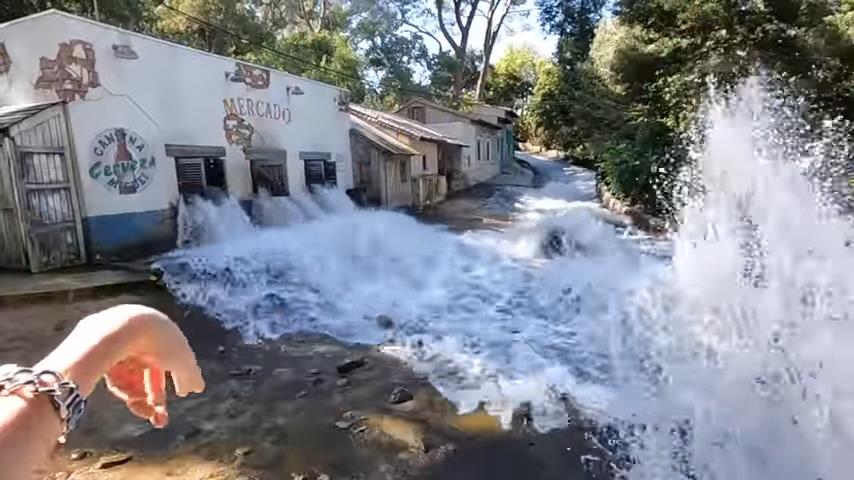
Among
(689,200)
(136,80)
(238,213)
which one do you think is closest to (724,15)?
(689,200)

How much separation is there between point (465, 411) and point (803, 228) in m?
7.13

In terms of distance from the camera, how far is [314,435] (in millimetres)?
4996

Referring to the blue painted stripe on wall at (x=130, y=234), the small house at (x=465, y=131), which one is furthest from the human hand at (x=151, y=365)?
the small house at (x=465, y=131)

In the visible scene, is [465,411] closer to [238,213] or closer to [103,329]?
[103,329]

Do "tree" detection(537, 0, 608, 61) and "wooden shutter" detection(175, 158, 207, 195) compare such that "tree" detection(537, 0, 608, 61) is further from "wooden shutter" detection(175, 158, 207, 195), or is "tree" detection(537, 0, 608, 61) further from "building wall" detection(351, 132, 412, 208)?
"wooden shutter" detection(175, 158, 207, 195)

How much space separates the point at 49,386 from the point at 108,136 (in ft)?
37.2

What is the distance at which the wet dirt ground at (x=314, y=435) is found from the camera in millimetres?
4406

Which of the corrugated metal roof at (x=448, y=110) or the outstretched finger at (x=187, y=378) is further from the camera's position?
the corrugated metal roof at (x=448, y=110)

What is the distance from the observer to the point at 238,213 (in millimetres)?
13484

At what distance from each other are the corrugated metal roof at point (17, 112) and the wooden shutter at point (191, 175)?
2.77m

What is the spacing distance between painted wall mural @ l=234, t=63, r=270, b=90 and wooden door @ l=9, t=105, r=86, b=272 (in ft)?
15.2

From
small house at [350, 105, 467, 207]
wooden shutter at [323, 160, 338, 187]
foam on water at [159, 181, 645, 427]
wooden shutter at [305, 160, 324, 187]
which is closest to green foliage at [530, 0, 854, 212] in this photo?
foam on water at [159, 181, 645, 427]

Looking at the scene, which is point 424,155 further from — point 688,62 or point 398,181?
point 688,62

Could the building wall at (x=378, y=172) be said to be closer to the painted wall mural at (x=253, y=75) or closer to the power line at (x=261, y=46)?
the painted wall mural at (x=253, y=75)
